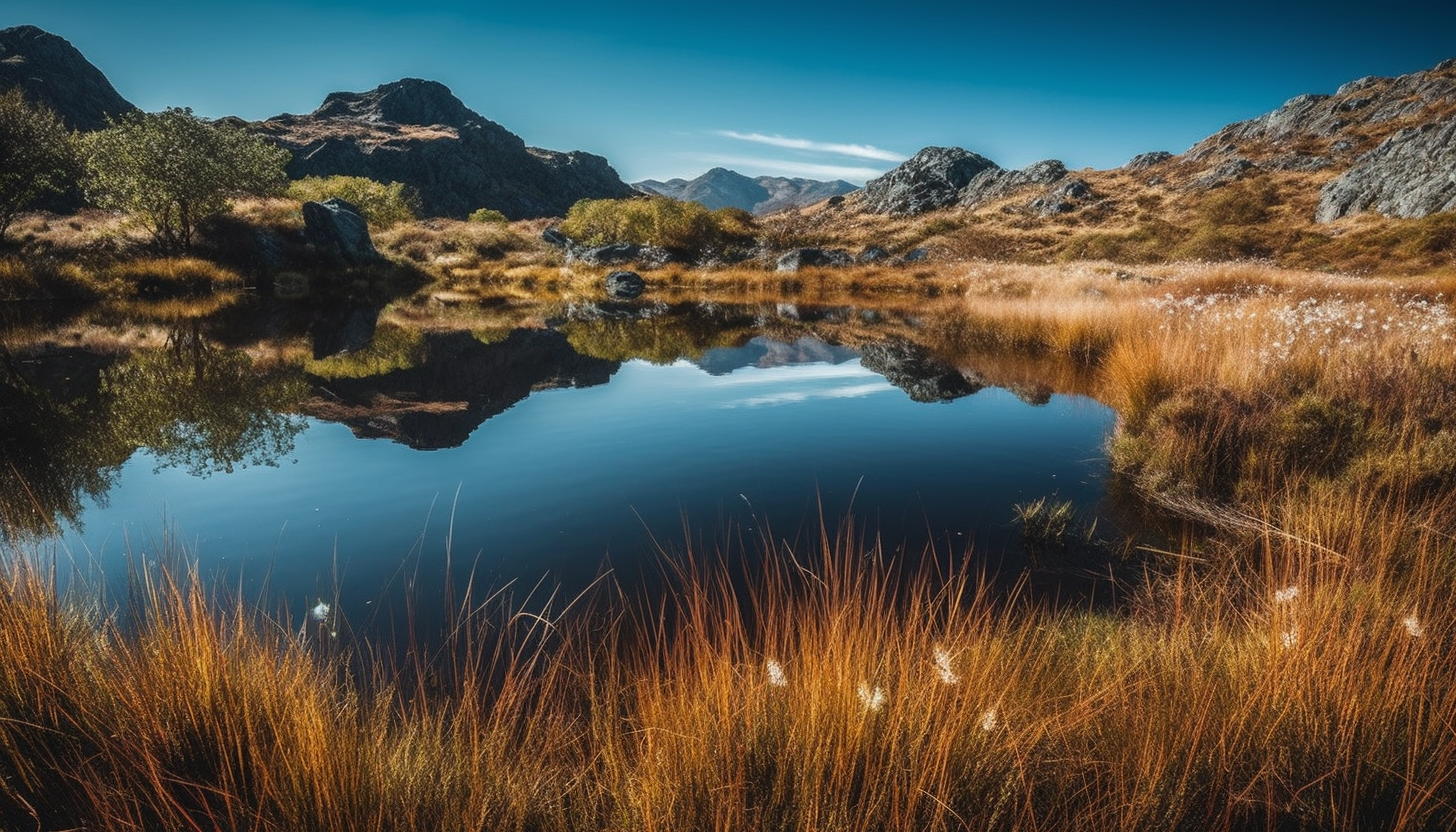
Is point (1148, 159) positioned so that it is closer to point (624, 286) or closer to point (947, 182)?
point (947, 182)

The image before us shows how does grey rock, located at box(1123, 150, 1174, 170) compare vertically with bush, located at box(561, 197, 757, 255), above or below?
above

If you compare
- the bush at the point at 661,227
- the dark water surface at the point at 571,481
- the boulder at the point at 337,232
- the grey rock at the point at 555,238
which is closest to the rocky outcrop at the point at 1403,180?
the bush at the point at 661,227

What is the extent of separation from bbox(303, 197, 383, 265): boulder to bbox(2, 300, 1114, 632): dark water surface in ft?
80.0

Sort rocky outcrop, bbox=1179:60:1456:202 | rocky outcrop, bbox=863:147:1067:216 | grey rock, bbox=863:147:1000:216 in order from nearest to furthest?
rocky outcrop, bbox=1179:60:1456:202, rocky outcrop, bbox=863:147:1067:216, grey rock, bbox=863:147:1000:216

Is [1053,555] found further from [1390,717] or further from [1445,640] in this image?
[1390,717]

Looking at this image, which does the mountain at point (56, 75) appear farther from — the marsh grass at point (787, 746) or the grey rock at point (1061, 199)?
the marsh grass at point (787, 746)

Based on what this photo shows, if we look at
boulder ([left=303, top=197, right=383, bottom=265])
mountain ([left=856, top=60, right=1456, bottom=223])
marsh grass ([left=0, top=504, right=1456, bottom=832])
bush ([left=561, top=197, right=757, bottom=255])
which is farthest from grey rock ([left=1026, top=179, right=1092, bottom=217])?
marsh grass ([left=0, top=504, right=1456, bottom=832])

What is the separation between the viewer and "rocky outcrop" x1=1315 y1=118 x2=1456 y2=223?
40.9 m

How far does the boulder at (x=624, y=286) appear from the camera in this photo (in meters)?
31.2

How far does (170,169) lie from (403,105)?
181891 millimetres

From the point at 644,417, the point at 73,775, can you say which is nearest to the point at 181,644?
the point at 73,775

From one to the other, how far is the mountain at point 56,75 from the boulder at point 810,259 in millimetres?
124284

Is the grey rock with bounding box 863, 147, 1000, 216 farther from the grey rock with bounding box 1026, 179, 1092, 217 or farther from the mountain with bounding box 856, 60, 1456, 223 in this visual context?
the grey rock with bounding box 1026, 179, 1092, 217

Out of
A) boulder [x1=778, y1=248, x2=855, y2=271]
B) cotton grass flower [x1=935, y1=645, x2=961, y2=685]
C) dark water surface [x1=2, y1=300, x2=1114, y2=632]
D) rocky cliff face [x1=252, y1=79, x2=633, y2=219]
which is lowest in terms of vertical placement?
dark water surface [x1=2, y1=300, x2=1114, y2=632]
